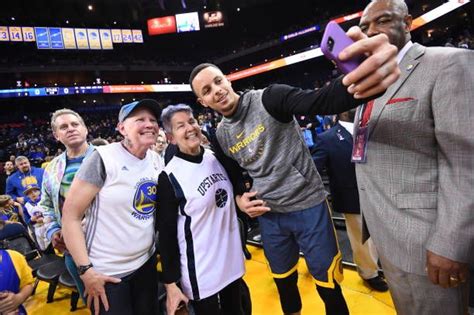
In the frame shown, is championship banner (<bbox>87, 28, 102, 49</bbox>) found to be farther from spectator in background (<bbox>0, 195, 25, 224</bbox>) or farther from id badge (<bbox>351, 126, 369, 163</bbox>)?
id badge (<bbox>351, 126, 369, 163</bbox>)

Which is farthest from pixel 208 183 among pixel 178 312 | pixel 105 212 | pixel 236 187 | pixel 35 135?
pixel 35 135

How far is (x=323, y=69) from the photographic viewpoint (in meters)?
22.2

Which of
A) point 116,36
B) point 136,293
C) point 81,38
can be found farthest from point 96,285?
point 116,36

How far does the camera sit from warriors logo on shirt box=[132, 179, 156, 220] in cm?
156

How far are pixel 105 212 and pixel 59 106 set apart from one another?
25.8 meters

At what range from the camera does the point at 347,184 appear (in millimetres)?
2562

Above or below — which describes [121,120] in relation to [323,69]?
below

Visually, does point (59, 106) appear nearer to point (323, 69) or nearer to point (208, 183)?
point (323, 69)

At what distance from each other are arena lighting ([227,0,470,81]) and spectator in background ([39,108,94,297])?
12373mm

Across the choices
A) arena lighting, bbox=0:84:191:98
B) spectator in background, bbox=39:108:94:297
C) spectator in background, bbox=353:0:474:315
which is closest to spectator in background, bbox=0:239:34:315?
spectator in background, bbox=39:108:94:297

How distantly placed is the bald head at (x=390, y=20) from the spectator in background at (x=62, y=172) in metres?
1.83

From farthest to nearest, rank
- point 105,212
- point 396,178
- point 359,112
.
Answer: point 105,212 < point 359,112 < point 396,178

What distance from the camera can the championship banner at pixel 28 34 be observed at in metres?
20.3

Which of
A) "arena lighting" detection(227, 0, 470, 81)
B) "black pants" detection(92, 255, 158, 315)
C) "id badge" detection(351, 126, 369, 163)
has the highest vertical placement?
"arena lighting" detection(227, 0, 470, 81)
